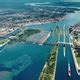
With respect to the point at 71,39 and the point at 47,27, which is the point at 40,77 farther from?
the point at 47,27

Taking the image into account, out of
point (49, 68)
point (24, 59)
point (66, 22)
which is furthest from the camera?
point (66, 22)

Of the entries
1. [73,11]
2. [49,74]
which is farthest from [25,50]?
[73,11]

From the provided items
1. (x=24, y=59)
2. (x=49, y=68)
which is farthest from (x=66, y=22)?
(x=49, y=68)

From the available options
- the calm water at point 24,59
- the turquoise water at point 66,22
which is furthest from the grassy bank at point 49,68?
the turquoise water at point 66,22

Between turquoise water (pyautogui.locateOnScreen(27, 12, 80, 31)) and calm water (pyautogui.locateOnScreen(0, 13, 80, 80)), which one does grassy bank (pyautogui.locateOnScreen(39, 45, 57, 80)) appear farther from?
turquoise water (pyautogui.locateOnScreen(27, 12, 80, 31))

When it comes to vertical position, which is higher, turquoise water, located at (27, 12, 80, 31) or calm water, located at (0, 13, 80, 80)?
calm water, located at (0, 13, 80, 80)

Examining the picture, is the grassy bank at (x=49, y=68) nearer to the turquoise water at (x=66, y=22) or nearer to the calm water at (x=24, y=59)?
the calm water at (x=24, y=59)

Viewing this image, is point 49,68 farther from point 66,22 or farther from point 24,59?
point 66,22

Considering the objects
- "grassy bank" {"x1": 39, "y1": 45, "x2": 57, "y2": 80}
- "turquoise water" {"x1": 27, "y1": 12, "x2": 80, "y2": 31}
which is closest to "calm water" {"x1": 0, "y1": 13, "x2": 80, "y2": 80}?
"grassy bank" {"x1": 39, "y1": 45, "x2": 57, "y2": 80}

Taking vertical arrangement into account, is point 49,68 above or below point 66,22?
above
